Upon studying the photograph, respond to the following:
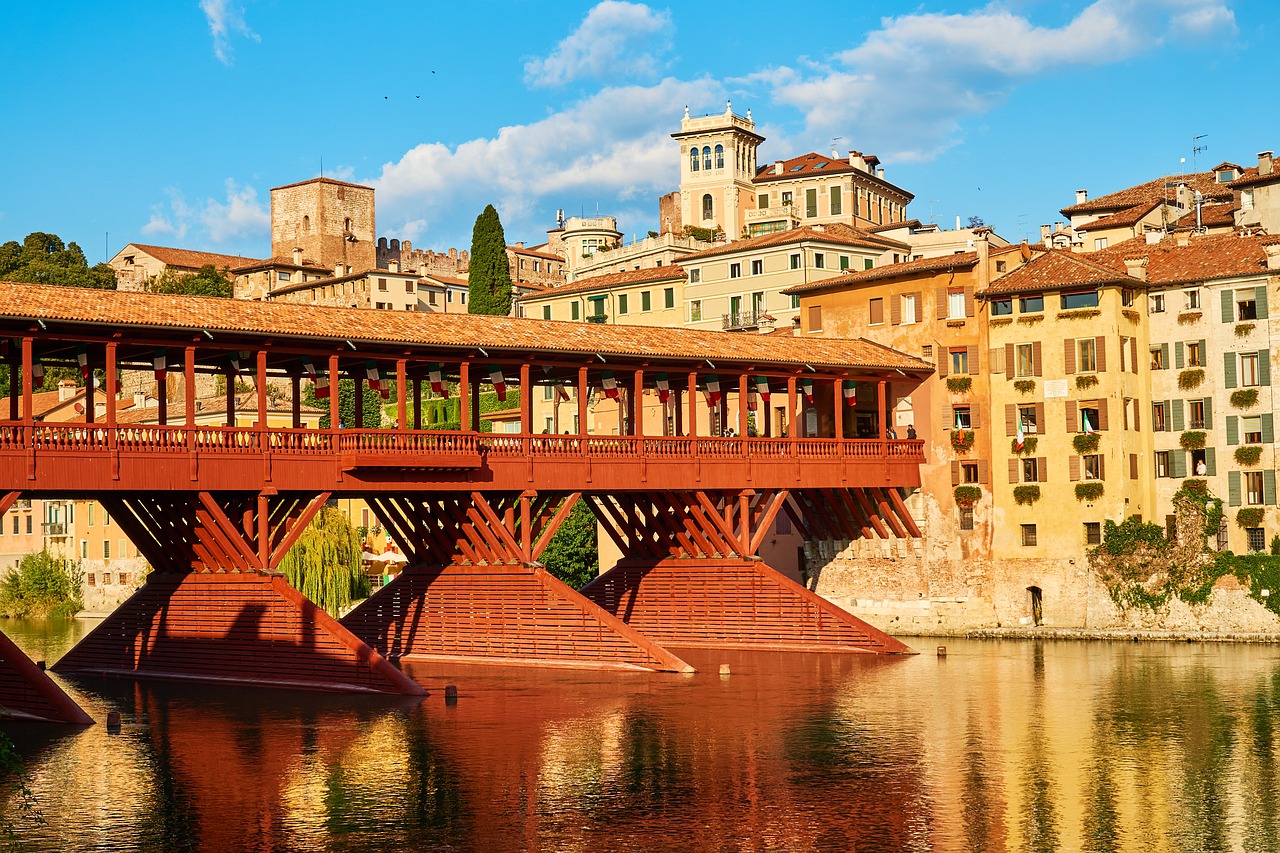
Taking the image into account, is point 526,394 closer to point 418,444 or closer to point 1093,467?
point 418,444

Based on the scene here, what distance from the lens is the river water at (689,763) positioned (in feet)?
91.5

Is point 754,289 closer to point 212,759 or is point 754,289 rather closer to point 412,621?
point 412,621

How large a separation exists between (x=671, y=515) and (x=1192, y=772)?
1093 inches

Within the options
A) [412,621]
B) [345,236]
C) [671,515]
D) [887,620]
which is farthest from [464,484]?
[345,236]

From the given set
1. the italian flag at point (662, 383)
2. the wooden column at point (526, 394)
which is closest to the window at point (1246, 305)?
the italian flag at point (662, 383)

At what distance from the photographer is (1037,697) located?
44.8 metres

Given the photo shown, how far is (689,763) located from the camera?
34938 millimetres

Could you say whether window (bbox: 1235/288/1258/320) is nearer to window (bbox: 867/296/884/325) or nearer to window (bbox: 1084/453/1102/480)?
window (bbox: 1084/453/1102/480)

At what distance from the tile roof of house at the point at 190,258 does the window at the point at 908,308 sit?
102495 millimetres

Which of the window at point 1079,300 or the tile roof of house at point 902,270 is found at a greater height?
the tile roof of house at point 902,270

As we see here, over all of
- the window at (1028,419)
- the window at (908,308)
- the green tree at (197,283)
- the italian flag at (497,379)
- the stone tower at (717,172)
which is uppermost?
the stone tower at (717,172)

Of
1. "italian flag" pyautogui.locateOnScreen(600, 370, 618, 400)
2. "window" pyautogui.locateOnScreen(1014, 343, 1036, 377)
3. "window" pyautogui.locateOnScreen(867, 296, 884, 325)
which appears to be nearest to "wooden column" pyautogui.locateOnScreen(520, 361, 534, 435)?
"italian flag" pyautogui.locateOnScreen(600, 370, 618, 400)

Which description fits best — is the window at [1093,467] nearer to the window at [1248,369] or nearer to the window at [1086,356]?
the window at [1086,356]

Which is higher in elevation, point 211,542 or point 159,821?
point 211,542
